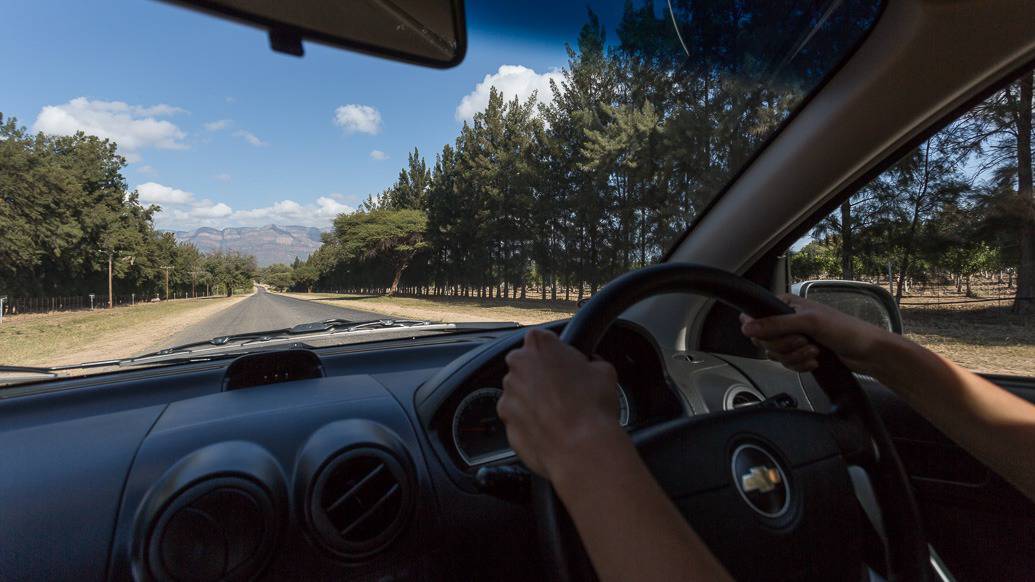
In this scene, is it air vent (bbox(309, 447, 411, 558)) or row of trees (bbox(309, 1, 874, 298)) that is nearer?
air vent (bbox(309, 447, 411, 558))

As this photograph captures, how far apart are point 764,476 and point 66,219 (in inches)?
179

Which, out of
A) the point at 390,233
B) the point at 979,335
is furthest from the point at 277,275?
the point at 390,233

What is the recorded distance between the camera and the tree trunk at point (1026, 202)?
1.78 meters

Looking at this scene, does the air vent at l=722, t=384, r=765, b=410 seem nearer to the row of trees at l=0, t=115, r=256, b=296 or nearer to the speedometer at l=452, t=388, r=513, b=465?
the speedometer at l=452, t=388, r=513, b=465

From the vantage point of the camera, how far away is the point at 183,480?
139 centimetres

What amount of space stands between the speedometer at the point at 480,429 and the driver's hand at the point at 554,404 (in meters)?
1.09

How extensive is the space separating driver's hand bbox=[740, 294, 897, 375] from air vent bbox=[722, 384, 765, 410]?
1.04m

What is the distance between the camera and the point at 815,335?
4.47ft

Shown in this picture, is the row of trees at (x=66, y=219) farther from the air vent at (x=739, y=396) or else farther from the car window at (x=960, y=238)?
the car window at (x=960, y=238)

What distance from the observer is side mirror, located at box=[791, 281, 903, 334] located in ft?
7.84

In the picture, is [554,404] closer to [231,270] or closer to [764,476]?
[764,476]

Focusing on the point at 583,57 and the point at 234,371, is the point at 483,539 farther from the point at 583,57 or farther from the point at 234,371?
the point at 583,57

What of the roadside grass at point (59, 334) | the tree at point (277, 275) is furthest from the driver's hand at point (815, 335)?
the tree at point (277, 275)

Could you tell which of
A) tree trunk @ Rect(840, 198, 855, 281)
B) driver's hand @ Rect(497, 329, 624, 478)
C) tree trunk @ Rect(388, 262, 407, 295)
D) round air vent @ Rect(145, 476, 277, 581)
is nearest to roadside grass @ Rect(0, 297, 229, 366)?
round air vent @ Rect(145, 476, 277, 581)
